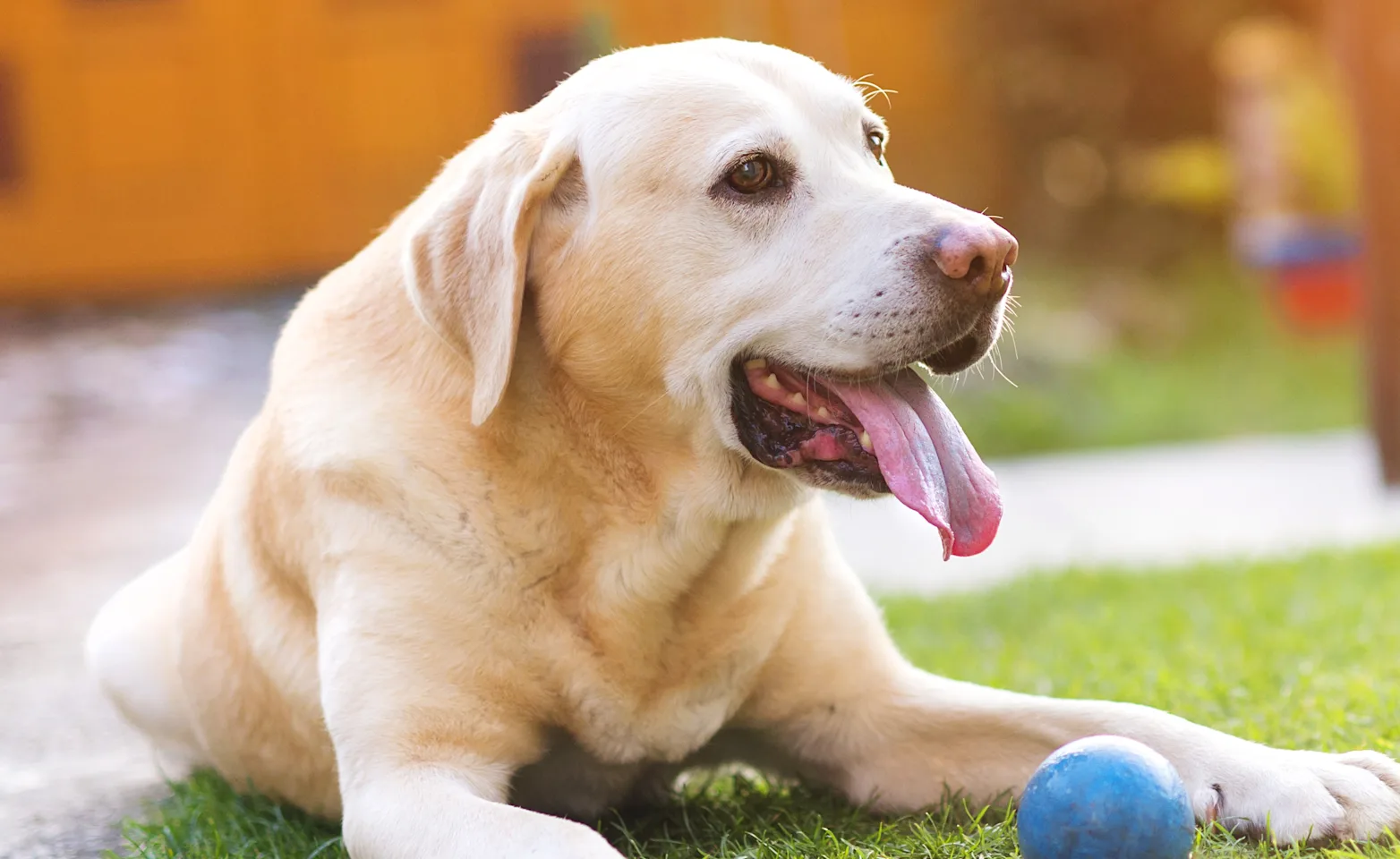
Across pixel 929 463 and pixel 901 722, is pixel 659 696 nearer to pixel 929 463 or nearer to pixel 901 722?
pixel 901 722

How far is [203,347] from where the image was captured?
10344 millimetres

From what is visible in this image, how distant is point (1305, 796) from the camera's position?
2.43 meters

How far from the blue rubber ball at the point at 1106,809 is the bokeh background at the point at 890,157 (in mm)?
5859

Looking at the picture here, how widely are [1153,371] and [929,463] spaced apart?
8.91 metres

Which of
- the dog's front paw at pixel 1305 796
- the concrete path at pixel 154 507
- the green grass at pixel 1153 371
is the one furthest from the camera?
the green grass at pixel 1153 371

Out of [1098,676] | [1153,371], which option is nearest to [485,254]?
[1098,676]

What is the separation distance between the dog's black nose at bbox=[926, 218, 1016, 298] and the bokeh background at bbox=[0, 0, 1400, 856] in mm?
5636

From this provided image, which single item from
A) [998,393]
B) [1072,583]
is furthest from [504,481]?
[998,393]

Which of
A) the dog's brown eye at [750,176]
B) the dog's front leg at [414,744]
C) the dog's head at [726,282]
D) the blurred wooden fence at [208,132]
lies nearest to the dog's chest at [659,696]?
the dog's front leg at [414,744]

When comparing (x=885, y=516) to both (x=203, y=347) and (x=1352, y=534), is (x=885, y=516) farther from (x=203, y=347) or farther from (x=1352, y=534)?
(x=203, y=347)

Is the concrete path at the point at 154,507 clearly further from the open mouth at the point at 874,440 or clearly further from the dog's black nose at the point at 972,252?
the dog's black nose at the point at 972,252

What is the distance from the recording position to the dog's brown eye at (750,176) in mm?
2695

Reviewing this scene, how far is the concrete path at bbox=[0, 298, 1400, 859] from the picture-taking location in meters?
4.02

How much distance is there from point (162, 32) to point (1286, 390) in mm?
8172
